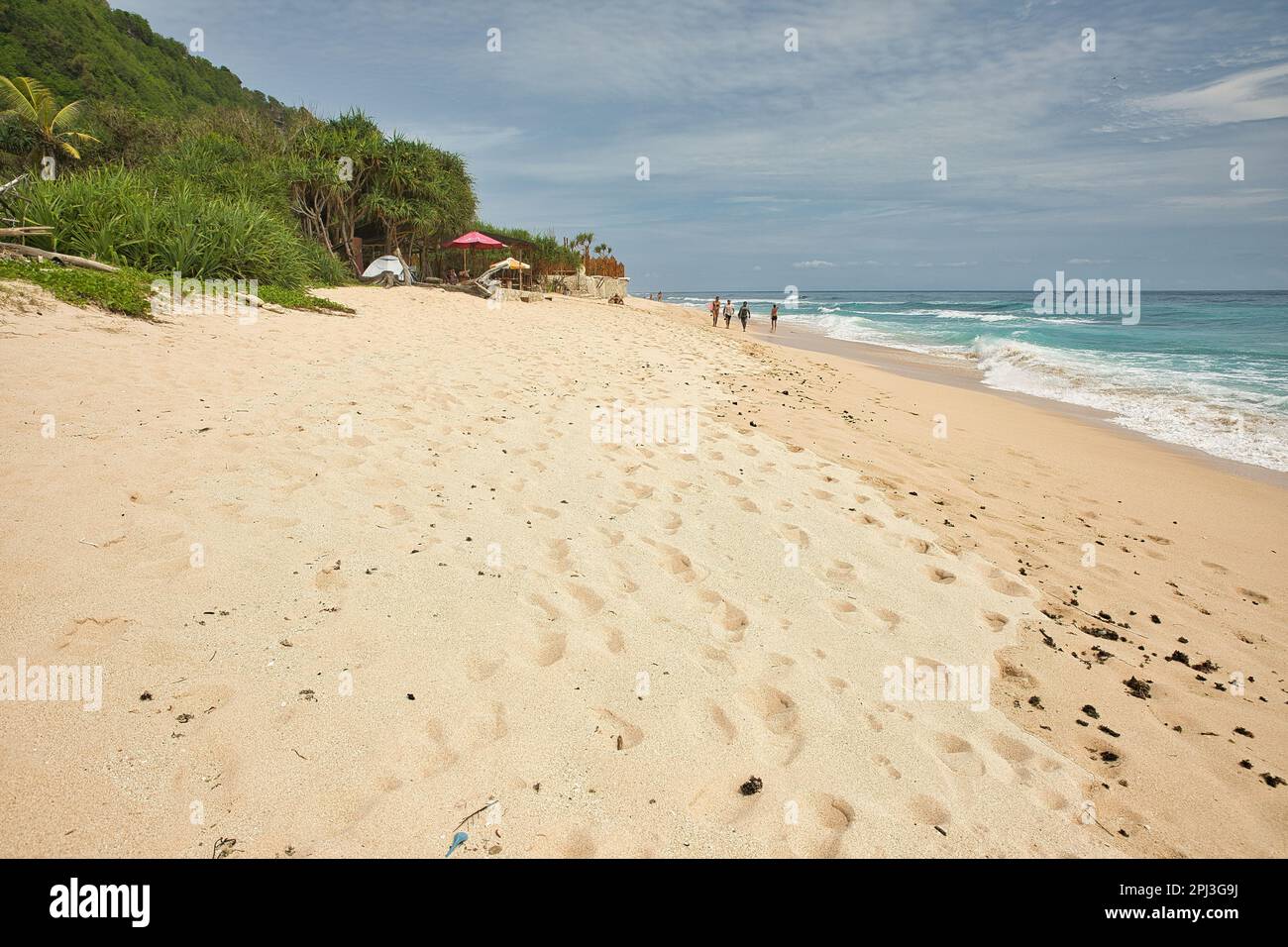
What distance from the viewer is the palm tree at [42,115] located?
27.4m

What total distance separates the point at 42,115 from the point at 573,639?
130 ft

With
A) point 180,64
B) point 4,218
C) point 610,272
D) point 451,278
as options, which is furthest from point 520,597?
point 180,64

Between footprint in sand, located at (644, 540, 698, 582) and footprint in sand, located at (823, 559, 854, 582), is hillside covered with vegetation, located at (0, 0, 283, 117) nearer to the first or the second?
footprint in sand, located at (644, 540, 698, 582)

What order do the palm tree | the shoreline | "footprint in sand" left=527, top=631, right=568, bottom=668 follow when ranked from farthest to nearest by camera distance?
the palm tree
the shoreline
"footprint in sand" left=527, top=631, right=568, bottom=668

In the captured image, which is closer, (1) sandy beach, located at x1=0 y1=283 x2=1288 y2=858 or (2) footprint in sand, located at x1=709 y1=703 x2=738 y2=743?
(1) sandy beach, located at x1=0 y1=283 x2=1288 y2=858

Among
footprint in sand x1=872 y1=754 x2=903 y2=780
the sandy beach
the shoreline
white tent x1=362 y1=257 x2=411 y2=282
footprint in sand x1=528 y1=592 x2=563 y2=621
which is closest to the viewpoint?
the sandy beach

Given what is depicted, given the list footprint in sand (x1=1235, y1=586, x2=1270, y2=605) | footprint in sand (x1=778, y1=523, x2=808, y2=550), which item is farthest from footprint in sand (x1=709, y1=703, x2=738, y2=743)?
footprint in sand (x1=1235, y1=586, x2=1270, y2=605)

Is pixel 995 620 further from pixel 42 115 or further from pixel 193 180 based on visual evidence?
pixel 42 115

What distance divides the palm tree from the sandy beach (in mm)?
32955

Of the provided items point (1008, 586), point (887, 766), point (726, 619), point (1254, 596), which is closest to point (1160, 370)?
point (1254, 596)

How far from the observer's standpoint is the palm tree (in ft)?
90.0

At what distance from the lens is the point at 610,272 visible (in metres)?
39.6

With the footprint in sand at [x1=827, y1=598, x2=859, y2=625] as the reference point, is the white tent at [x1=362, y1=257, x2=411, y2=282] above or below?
above
